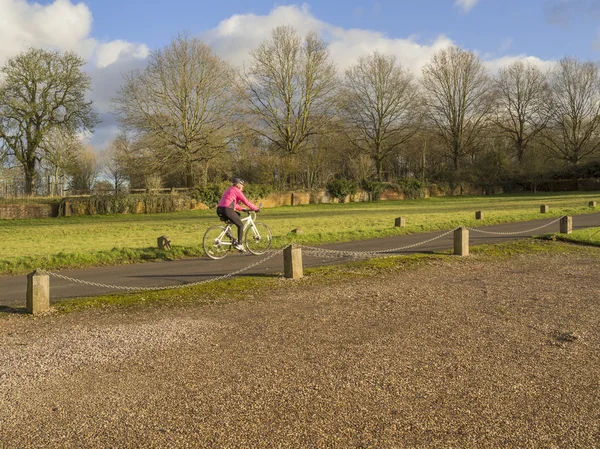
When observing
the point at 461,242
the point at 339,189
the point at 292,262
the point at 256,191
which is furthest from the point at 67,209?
the point at 461,242

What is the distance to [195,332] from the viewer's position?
241 inches

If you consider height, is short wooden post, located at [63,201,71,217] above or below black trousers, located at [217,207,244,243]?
above

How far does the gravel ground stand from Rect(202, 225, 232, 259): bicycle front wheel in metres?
4.72

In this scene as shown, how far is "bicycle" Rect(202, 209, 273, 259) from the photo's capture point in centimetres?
1227

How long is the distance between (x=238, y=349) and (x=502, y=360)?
9.20 feet

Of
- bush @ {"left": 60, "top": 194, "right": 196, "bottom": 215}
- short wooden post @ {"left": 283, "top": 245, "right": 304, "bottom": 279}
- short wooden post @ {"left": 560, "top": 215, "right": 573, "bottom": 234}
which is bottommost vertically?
short wooden post @ {"left": 283, "top": 245, "right": 304, "bottom": 279}

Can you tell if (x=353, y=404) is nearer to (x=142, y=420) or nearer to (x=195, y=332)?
(x=142, y=420)

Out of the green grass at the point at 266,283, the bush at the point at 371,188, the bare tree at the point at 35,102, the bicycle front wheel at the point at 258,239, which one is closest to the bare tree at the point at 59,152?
the bare tree at the point at 35,102

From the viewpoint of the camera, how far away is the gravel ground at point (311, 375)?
3.59m

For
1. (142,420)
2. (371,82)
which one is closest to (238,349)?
(142,420)

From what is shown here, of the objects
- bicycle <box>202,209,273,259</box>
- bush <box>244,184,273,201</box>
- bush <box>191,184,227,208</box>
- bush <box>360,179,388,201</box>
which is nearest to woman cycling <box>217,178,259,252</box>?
bicycle <box>202,209,273,259</box>

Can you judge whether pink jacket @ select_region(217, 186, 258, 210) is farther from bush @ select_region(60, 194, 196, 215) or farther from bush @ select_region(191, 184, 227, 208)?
bush @ select_region(191, 184, 227, 208)

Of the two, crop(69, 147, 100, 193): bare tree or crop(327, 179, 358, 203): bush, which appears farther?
crop(327, 179, 358, 203): bush

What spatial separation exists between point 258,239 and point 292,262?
12.3 feet
